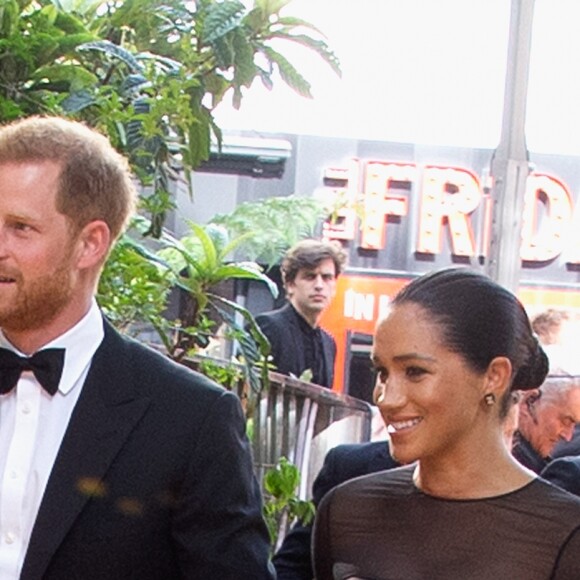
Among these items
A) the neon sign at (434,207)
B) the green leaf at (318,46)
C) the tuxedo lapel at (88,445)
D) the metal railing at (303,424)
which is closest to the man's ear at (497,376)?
the tuxedo lapel at (88,445)

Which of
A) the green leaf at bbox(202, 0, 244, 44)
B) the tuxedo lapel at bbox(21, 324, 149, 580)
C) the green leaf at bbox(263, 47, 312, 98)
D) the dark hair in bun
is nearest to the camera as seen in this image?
the tuxedo lapel at bbox(21, 324, 149, 580)

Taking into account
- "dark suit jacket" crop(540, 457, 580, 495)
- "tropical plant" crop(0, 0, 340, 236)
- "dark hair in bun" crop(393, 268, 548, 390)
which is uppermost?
"tropical plant" crop(0, 0, 340, 236)

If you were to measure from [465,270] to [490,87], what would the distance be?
8.28 ft

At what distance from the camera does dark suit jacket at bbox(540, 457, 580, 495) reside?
99.7 inches

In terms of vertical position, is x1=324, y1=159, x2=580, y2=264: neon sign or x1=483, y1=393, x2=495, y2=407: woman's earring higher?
x1=324, y1=159, x2=580, y2=264: neon sign

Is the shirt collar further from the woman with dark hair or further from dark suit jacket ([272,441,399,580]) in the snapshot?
dark suit jacket ([272,441,399,580])

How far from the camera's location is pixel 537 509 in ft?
6.41

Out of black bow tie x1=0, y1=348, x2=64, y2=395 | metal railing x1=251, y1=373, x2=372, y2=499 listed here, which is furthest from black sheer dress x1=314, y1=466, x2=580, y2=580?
metal railing x1=251, y1=373, x2=372, y2=499

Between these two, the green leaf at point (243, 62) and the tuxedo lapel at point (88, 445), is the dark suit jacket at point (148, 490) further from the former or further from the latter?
the green leaf at point (243, 62)

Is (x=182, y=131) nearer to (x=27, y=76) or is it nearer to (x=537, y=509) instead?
(x=27, y=76)

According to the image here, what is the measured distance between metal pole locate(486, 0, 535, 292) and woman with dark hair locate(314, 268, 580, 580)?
2419mm

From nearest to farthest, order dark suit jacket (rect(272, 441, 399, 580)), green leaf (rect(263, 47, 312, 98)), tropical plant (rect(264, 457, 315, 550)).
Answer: dark suit jacket (rect(272, 441, 399, 580)) → tropical plant (rect(264, 457, 315, 550)) → green leaf (rect(263, 47, 312, 98))

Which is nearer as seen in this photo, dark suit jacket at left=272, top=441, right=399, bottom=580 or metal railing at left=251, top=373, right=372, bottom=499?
dark suit jacket at left=272, top=441, right=399, bottom=580

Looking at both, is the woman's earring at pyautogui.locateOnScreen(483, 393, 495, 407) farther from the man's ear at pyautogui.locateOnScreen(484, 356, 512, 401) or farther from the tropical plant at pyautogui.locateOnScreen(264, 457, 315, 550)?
the tropical plant at pyautogui.locateOnScreen(264, 457, 315, 550)
